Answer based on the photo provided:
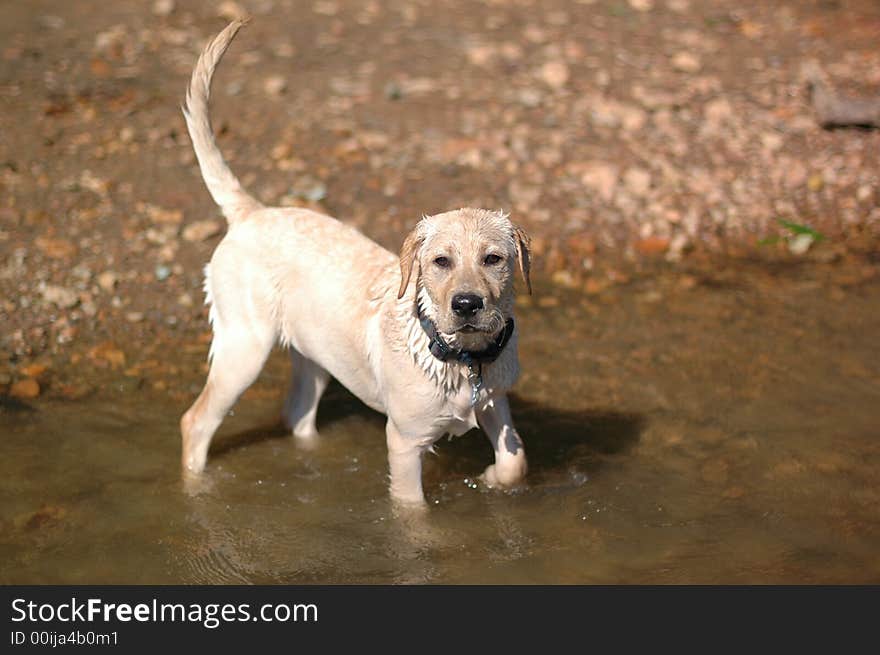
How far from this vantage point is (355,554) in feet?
19.1

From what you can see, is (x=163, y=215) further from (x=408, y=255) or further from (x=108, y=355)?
(x=408, y=255)

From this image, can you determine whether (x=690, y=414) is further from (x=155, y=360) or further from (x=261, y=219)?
(x=155, y=360)

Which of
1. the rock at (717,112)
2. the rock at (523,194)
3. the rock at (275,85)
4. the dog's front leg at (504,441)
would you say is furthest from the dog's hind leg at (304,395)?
the rock at (717,112)

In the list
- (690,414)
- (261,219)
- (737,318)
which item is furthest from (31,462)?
(737,318)

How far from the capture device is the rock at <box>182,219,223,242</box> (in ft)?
Result: 28.8

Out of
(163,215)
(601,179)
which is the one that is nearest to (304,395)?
(163,215)

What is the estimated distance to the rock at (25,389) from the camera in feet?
23.6

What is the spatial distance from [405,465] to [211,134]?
2.22 metres

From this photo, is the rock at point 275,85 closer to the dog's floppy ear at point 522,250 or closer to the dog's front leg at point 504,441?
the dog's front leg at point 504,441

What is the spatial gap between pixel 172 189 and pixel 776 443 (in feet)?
17.5

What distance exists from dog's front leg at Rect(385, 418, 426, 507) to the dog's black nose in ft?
2.97

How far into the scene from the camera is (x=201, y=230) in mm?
8836

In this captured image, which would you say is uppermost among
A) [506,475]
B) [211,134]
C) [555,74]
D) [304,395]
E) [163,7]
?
[211,134]

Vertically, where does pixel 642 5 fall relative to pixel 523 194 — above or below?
above
